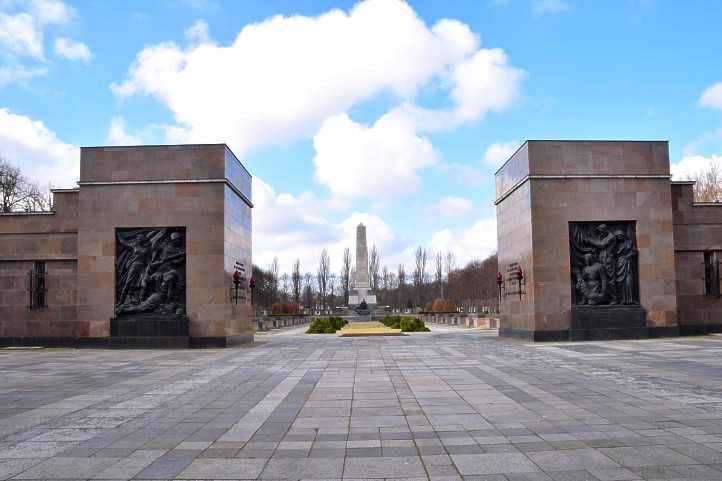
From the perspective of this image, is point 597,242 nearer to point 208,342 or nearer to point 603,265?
point 603,265

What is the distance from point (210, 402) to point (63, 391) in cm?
370

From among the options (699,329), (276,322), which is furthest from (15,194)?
(699,329)

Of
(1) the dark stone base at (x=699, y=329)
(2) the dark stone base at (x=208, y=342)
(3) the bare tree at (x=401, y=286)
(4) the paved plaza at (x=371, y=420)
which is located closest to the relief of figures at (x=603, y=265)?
(1) the dark stone base at (x=699, y=329)

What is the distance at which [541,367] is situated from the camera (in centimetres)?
1636

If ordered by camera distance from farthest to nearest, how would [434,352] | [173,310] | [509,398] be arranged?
1. [173,310]
2. [434,352]
3. [509,398]

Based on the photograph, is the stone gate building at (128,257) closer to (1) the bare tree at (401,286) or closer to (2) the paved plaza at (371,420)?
(2) the paved plaza at (371,420)

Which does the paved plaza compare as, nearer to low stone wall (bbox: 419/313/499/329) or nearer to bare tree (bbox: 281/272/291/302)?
low stone wall (bbox: 419/313/499/329)

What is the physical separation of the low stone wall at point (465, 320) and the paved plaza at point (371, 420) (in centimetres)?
2616

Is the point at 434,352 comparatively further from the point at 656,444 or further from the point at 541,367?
the point at 656,444

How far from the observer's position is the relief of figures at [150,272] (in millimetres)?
24984

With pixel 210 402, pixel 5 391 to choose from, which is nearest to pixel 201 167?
pixel 5 391

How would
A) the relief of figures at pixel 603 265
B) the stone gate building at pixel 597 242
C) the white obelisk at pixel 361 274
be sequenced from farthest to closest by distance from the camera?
1. the white obelisk at pixel 361 274
2. the relief of figures at pixel 603 265
3. the stone gate building at pixel 597 242

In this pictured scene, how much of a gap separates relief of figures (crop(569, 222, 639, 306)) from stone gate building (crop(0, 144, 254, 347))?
14472 mm

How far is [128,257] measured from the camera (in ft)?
82.9
